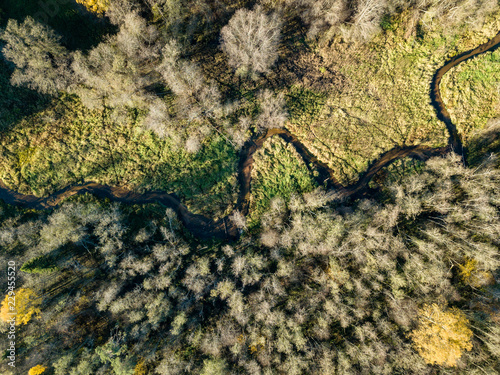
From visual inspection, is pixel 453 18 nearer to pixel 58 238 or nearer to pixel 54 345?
pixel 58 238

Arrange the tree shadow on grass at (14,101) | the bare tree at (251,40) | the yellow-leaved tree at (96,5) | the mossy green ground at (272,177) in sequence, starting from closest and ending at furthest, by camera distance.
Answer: the yellow-leaved tree at (96,5)
the bare tree at (251,40)
the tree shadow on grass at (14,101)
the mossy green ground at (272,177)

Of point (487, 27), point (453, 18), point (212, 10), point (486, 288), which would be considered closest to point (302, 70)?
point (212, 10)

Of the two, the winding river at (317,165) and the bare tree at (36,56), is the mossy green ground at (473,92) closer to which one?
the winding river at (317,165)

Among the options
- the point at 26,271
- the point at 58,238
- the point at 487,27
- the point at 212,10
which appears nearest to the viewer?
the point at 26,271

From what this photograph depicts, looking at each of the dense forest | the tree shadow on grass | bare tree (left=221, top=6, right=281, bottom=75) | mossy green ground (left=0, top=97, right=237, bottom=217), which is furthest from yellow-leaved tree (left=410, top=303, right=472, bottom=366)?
the tree shadow on grass

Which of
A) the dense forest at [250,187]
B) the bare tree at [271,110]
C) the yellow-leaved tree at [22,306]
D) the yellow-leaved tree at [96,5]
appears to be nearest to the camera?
the yellow-leaved tree at [22,306]

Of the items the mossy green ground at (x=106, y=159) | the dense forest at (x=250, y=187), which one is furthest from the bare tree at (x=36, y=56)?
the mossy green ground at (x=106, y=159)
